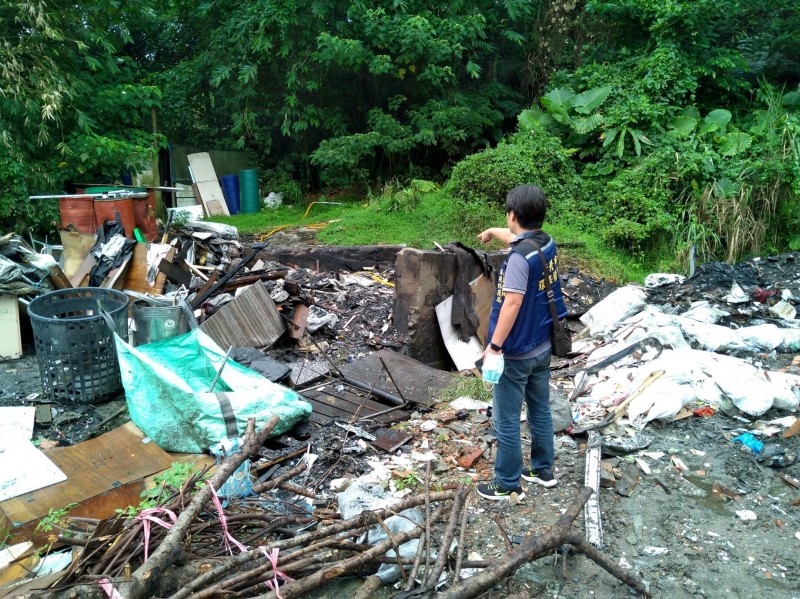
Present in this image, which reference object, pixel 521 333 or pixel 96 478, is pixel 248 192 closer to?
pixel 96 478

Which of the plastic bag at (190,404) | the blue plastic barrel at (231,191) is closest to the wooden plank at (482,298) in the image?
the plastic bag at (190,404)

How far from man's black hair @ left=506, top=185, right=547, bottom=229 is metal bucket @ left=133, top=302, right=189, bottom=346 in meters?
3.35

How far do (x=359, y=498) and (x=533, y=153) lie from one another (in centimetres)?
895

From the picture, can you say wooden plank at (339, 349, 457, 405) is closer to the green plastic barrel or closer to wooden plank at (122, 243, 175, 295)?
wooden plank at (122, 243, 175, 295)

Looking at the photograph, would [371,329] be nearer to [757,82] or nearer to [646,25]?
[646,25]

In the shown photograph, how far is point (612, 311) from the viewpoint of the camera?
7.20 meters

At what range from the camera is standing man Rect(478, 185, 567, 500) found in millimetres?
3580

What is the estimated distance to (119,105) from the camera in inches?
374

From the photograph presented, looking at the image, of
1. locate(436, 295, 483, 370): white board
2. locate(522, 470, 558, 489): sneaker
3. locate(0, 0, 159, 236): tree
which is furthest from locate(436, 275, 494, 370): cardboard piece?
locate(0, 0, 159, 236): tree

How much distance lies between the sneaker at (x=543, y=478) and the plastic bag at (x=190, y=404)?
1.77 m

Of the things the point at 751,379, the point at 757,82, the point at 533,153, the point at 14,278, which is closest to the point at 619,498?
the point at 751,379

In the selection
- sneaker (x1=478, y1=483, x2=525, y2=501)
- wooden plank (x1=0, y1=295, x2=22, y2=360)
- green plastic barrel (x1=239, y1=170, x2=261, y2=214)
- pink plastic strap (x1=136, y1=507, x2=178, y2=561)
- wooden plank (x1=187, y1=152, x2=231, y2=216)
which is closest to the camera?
pink plastic strap (x1=136, y1=507, x2=178, y2=561)

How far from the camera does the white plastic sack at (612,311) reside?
7.09 m

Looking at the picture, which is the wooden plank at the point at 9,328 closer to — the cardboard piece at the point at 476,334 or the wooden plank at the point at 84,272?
the wooden plank at the point at 84,272
